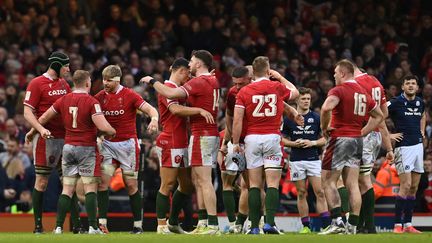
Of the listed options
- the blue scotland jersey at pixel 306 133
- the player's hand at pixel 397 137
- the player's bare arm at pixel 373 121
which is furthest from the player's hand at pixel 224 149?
the player's hand at pixel 397 137

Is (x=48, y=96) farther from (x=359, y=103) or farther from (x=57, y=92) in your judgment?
(x=359, y=103)

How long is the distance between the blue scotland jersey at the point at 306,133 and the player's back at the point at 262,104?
2.86 m

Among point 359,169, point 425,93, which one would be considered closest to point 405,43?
point 425,93

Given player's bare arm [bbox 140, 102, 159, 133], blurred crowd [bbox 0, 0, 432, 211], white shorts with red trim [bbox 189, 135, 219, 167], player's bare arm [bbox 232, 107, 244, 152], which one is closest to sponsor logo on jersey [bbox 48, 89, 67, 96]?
player's bare arm [bbox 140, 102, 159, 133]

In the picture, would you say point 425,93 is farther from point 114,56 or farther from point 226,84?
point 114,56

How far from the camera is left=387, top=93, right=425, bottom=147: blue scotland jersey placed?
2077 cm

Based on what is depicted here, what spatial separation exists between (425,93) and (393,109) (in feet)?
26.5

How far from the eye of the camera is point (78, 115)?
18.4 meters

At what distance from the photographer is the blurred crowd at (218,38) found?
2888cm

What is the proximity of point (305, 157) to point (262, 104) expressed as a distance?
311cm

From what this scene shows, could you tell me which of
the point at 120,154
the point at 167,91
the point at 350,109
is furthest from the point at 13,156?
the point at 350,109

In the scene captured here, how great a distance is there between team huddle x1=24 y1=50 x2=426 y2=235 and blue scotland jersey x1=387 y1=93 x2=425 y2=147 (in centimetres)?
92

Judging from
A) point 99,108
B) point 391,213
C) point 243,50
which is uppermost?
point 243,50

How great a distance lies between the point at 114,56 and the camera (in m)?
28.9
